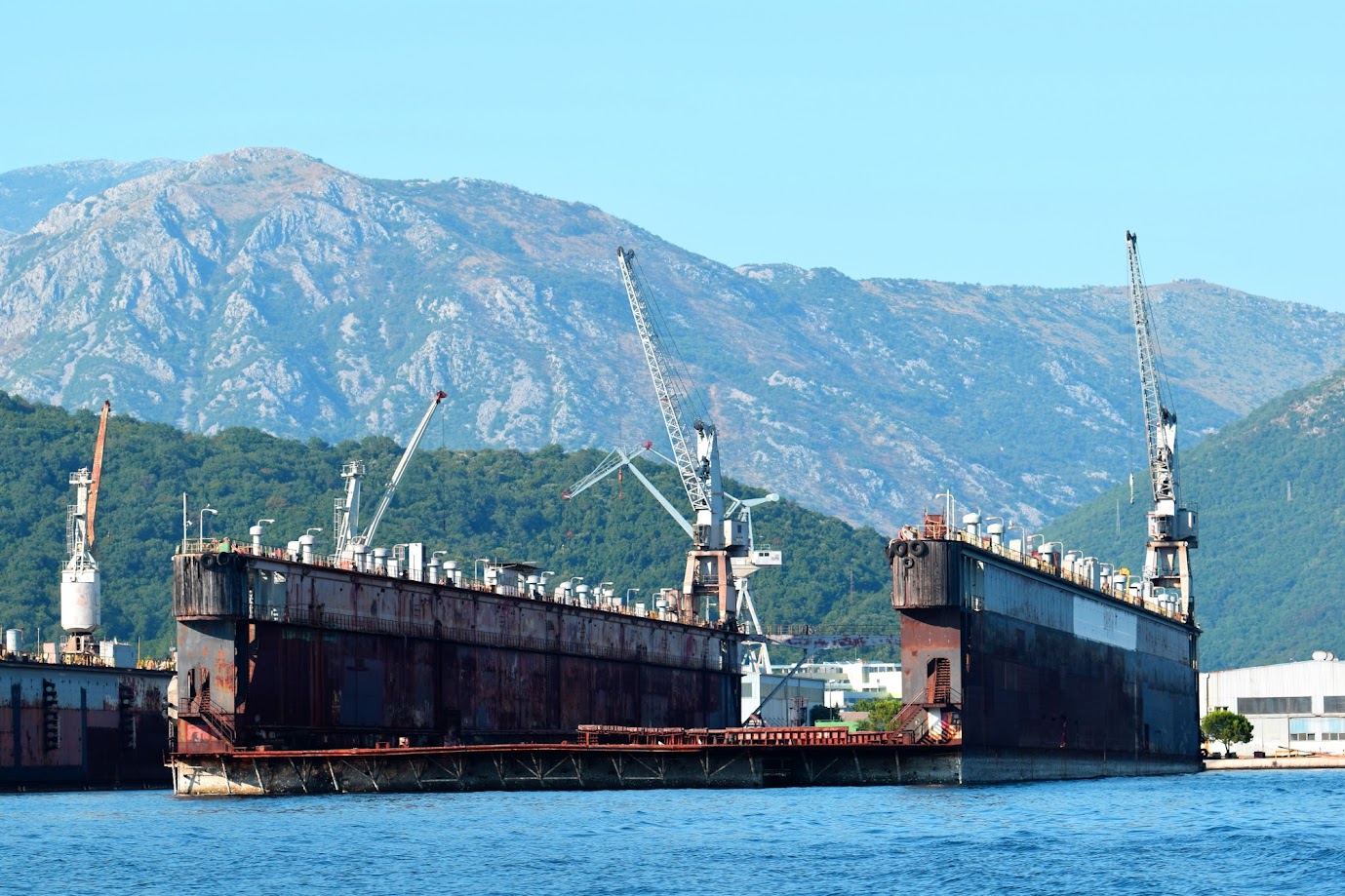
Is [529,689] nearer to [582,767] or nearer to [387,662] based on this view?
[387,662]

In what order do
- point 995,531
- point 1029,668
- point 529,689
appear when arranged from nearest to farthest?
point 1029,668, point 995,531, point 529,689

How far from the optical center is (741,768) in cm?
12150

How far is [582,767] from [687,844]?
32653mm

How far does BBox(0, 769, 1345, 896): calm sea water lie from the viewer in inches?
3167

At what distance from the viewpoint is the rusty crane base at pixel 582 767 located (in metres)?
120

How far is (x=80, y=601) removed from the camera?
16162 centimetres

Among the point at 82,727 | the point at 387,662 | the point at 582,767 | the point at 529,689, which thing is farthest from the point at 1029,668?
the point at 82,727

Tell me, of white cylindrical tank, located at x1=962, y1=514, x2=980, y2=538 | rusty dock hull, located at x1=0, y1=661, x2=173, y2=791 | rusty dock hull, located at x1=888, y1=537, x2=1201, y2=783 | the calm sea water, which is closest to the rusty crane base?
the calm sea water

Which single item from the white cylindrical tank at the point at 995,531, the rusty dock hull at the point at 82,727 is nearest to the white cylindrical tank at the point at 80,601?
the rusty dock hull at the point at 82,727

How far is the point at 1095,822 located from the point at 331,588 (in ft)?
152

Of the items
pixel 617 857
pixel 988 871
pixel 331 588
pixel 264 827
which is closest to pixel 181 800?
pixel 331 588

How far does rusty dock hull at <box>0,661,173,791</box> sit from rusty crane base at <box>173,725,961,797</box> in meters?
22.1

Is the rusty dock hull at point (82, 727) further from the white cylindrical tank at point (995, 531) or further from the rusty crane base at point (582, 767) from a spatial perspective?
the white cylindrical tank at point (995, 531)

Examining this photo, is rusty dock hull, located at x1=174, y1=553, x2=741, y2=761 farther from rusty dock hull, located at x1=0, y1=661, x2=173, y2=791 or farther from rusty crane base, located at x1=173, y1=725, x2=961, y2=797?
rusty dock hull, located at x1=0, y1=661, x2=173, y2=791
